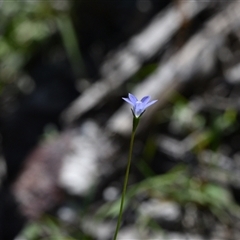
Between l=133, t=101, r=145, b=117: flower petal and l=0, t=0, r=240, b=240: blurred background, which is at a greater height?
l=0, t=0, r=240, b=240: blurred background

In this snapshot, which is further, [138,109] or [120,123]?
[120,123]

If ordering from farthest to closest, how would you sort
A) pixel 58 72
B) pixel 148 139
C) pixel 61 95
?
1. pixel 58 72
2. pixel 61 95
3. pixel 148 139

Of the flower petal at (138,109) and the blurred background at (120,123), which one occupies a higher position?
the blurred background at (120,123)

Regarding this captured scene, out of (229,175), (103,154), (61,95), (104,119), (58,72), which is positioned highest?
(58,72)

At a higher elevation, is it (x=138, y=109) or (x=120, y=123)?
(x=120, y=123)

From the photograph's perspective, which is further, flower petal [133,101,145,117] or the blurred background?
the blurred background

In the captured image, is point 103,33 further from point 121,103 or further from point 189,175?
point 189,175

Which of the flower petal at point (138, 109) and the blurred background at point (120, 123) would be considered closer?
the flower petal at point (138, 109)

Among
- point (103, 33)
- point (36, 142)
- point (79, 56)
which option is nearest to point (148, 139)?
point (36, 142)
